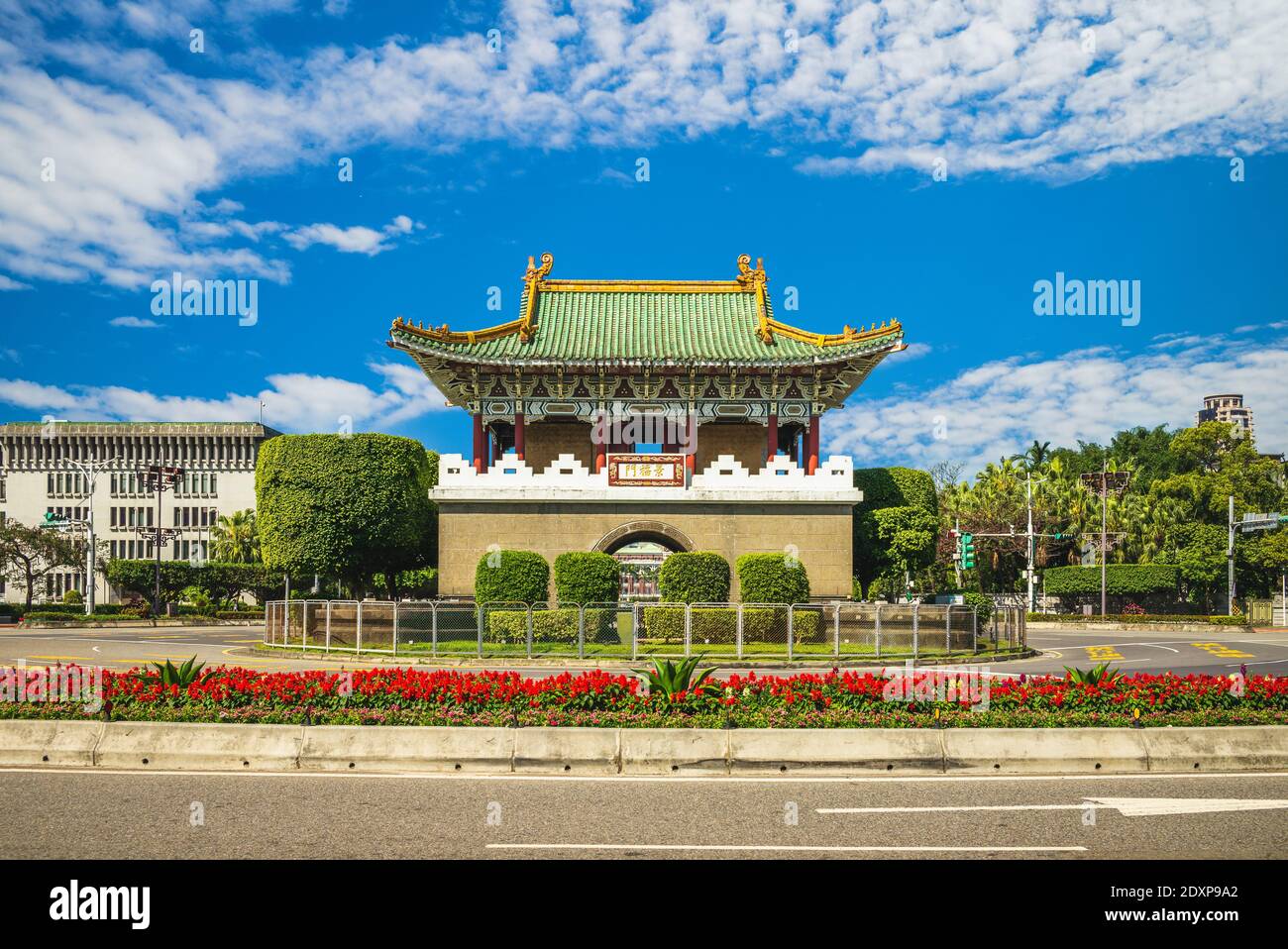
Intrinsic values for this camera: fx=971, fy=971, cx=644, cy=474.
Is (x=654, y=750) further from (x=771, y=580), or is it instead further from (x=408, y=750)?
(x=771, y=580)

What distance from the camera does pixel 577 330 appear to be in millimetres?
37062

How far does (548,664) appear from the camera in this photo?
79.5 feet

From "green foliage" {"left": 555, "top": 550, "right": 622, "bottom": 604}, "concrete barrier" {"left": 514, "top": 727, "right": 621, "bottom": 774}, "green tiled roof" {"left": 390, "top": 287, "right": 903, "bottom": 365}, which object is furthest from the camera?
"green tiled roof" {"left": 390, "top": 287, "right": 903, "bottom": 365}

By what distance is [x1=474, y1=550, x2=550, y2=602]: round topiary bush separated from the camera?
28656 millimetres

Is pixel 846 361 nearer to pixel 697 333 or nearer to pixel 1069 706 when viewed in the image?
pixel 697 333

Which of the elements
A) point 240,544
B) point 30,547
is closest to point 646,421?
point 240,544

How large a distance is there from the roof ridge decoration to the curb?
Result: 2381cm

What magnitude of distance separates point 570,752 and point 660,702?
176 centimetres

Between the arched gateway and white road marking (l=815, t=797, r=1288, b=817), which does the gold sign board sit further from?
white road marking (l=815, t=797, r=1288, b=817)

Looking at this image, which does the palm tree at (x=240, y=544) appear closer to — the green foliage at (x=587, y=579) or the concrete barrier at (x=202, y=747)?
the green foliage at (x=587, y=579)

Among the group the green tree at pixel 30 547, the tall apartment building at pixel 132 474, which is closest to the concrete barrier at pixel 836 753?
the green tree at pixel 30 547

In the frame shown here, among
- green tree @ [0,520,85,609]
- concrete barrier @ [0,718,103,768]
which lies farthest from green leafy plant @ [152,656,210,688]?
green tree @ [0,520,85,609]
